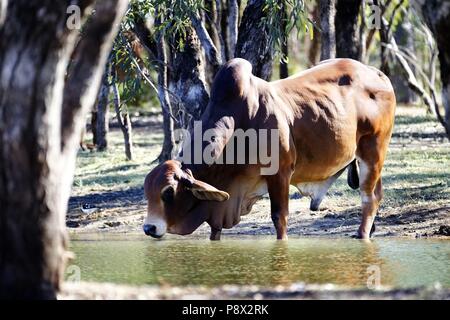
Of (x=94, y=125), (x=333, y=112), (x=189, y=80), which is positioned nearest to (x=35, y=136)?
(x=333, y=112)

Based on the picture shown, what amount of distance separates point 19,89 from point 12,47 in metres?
0.24

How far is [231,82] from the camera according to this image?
37.9 ft

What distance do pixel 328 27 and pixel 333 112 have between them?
20.3 ft

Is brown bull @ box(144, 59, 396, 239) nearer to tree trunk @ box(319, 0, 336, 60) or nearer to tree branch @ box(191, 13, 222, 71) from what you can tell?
tree branch @ box(191, 13, 222, 71)

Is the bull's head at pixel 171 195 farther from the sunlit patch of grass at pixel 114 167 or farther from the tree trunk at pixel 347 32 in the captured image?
the tree trunk at pixel 347 32

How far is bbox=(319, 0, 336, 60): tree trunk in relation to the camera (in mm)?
18438

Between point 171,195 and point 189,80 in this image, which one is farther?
point 189,80

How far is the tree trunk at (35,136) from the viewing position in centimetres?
641

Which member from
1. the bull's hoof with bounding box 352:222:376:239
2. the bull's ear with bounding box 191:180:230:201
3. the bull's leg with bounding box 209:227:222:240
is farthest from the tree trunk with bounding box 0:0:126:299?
the bull's hoof with bounding box 352:222:376:239

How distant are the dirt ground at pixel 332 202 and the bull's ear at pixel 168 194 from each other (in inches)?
96.0

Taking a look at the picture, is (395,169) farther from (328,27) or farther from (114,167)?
(114,167)

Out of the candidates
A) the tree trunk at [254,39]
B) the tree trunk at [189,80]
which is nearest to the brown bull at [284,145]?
the tree trunk at [254,39]

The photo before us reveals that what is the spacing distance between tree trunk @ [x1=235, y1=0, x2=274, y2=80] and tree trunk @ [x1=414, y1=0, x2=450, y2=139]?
7.39 meters
